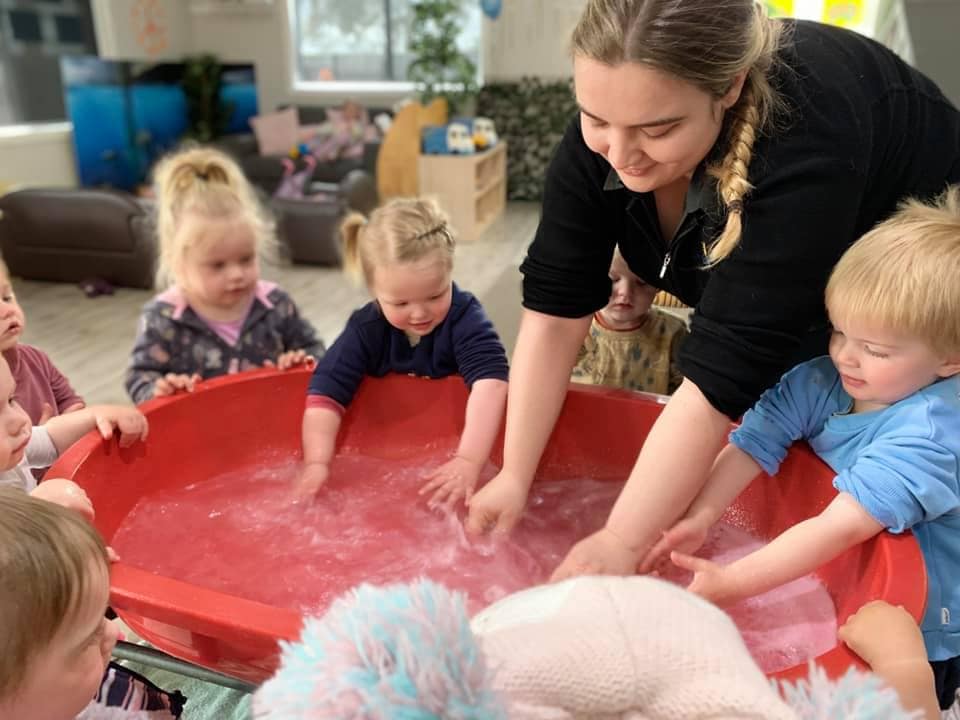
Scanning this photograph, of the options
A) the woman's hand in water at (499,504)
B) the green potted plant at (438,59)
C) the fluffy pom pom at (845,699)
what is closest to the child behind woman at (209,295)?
the woman's hand in water at (499,504)

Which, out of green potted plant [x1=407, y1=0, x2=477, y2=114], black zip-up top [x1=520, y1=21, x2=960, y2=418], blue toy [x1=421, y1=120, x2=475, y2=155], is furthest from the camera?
green potted plant [x1=407, y1=0, x2=477, y2=114]

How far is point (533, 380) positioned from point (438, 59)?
15.2ft

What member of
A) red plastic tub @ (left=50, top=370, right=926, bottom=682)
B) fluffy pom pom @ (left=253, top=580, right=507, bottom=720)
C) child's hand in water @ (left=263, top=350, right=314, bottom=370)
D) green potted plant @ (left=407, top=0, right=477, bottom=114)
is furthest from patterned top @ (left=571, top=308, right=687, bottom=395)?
green potted plant @ (left=407, top=0, right=477, bottom=114)

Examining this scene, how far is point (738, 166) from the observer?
0.90 meters

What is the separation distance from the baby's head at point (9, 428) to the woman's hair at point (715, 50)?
87 cm

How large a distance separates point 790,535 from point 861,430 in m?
0.20

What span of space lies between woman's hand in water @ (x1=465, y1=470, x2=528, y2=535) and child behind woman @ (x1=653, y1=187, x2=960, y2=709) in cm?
27

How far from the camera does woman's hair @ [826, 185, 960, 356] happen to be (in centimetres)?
89

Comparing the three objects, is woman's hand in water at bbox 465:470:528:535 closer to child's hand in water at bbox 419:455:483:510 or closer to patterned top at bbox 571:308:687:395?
child's hand in water at bbox 419:455:483:510

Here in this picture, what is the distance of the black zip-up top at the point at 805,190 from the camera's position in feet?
2.87

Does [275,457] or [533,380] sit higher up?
[533,380]

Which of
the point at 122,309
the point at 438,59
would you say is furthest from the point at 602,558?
the point at 438,59

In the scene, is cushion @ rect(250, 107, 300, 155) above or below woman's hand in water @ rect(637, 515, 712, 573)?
below

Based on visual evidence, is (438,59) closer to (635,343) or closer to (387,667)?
(635,343)
